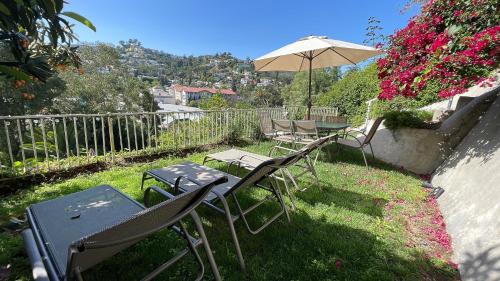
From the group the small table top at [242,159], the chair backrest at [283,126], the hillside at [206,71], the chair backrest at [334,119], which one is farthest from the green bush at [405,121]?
the hillside at [206,71]

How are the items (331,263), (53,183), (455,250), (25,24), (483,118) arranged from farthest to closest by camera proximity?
(483,118), (53,183), (455,250), (331,263), (25,24)

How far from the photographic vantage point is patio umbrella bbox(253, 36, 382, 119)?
15.3ft

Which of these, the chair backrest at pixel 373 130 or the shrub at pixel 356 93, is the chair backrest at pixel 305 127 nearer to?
the chair backrest at pixel 373 130

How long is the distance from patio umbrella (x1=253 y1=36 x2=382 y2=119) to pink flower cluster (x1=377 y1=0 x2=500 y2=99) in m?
1.06

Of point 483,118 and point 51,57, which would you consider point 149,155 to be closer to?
point 51,57

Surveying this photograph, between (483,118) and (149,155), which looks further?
(149,155)

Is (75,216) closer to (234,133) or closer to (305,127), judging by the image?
(305,127)

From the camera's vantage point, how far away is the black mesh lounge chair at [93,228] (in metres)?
1.07

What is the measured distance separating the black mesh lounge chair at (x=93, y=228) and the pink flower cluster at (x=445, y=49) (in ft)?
10.2

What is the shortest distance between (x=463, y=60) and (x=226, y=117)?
4.90 metres

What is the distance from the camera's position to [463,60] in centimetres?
283

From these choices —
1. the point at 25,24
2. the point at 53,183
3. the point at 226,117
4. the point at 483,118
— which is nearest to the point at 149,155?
the point at 53,183

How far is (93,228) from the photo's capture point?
5.91 feet

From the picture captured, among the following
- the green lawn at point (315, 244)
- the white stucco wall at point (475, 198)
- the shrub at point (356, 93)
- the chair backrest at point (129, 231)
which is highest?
the shrub at point (356, 93)
